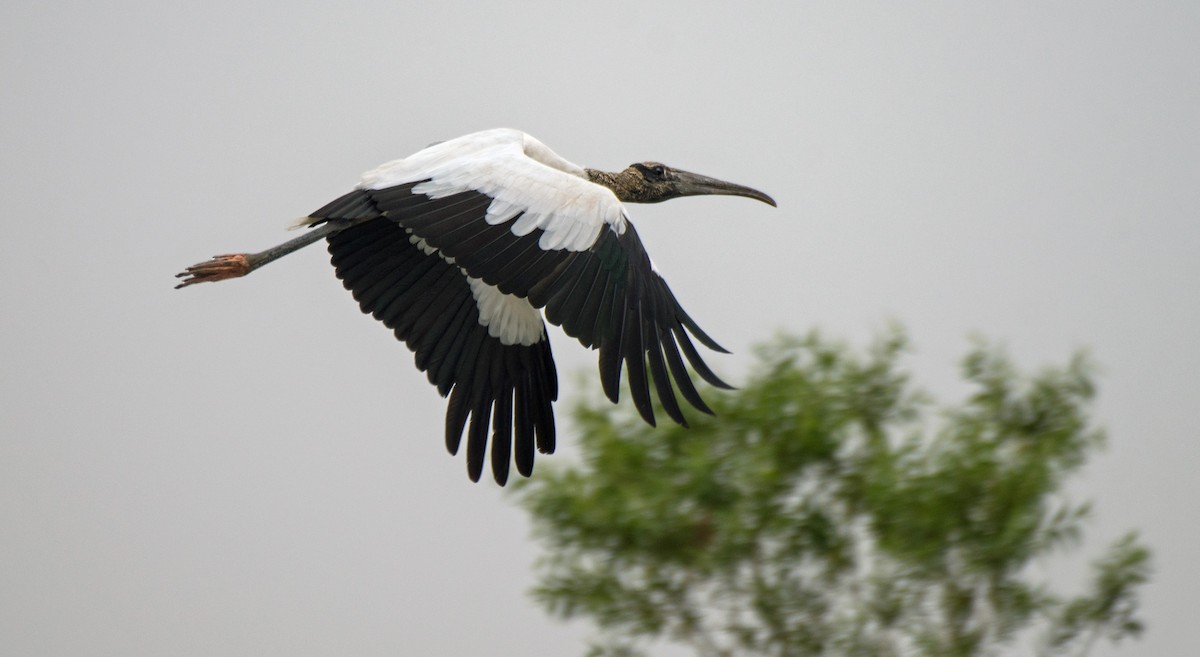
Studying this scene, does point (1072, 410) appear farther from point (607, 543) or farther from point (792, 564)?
point (607, 543)

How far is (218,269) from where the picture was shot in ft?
25.8

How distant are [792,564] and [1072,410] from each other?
1.84 m

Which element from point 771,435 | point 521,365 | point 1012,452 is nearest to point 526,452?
point 521,365

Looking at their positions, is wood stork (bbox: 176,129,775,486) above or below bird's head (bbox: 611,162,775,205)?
below

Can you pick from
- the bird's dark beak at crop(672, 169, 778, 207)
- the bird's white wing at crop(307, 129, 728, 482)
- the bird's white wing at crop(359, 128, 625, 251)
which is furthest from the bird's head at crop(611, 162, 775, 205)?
the bird's white wing at crop(359, 128, 625, 251)

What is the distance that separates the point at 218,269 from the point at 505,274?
6.57 feet

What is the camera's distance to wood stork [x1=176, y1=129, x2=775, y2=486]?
21.2 ft

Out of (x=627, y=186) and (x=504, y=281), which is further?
(x=627, y=186)

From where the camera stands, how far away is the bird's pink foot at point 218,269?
784cm

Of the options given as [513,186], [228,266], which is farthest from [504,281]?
[228,266]

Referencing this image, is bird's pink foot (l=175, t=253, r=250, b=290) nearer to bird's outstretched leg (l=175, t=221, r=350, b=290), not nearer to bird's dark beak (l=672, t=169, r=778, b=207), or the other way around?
bird's outstretched leg (l=175, t=221, r=350, b=290)

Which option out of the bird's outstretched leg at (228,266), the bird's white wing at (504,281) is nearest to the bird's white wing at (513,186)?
the bird's white wing at (504,281)

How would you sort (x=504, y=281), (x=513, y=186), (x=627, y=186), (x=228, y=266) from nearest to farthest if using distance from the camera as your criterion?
(x=504, y=281) < (x=513, y=186) < (x=228, y=266) < (x=627, y=186)

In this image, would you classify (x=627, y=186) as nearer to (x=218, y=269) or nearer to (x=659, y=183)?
(x=659, y=183)
